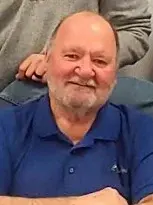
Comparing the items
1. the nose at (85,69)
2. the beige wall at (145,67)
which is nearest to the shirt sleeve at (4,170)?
the nose at (85,69)

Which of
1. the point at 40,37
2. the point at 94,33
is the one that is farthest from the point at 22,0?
the point at 94,33

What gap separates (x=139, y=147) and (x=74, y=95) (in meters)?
0.21

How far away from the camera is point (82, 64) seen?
4.77 feet

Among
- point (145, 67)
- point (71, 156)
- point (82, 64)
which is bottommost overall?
point (145, 67)

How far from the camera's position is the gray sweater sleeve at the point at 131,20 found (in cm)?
198

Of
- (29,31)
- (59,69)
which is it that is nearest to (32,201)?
(59,69)

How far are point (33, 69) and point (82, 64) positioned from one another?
34 centimetres

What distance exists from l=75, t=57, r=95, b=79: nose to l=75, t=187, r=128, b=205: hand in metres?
0.29

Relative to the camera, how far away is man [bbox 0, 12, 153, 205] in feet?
4.71

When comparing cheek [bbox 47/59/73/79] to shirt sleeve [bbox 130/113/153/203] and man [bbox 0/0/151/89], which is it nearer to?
shirt sleeve [bbox 130/113/153/203]

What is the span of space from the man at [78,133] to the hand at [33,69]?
0.57 ft

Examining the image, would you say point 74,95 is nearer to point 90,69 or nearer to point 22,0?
point 90,69

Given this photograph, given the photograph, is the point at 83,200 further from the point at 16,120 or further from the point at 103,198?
the point at 16,120

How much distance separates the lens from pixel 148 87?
1.76 m
